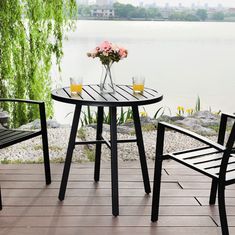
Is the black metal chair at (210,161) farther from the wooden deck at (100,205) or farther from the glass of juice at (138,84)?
the glass of juice at (138,84)

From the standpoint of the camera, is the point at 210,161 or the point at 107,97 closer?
the point at 210,161

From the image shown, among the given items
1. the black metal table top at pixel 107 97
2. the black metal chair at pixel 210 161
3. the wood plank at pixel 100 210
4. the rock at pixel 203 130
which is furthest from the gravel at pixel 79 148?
the black metal chair at pixel 210 161

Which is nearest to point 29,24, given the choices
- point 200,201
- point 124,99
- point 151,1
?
point 151,1

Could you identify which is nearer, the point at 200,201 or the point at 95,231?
the point at 95,231

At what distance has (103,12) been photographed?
5.46 m

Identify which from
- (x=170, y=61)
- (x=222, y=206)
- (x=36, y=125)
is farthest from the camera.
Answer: (x=170, y=61)

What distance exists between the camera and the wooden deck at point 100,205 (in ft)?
8.68

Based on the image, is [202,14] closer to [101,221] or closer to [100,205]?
[100,205]

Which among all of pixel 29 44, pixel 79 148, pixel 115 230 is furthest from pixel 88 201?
pixel 29 44

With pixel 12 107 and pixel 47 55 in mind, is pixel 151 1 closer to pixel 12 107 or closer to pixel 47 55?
pixel 47 55

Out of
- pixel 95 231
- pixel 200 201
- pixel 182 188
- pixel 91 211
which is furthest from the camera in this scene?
pixel 182 188

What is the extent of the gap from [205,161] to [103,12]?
3228 mm

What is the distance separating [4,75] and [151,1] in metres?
1.69

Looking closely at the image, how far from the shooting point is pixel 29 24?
5.03 metres
